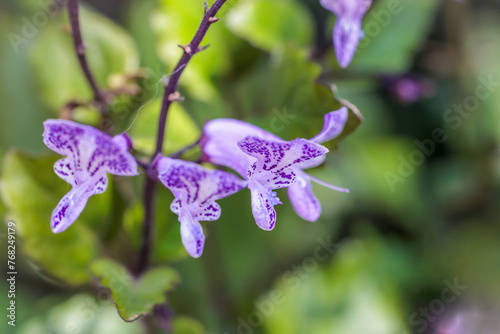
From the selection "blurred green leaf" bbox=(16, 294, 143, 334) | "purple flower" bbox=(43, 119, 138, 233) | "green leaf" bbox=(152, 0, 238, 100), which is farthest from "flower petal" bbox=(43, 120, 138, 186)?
"blurred green leaf" bbox=(16, 294, 143, 334)

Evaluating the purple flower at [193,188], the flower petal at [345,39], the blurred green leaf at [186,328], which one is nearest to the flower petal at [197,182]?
the purple flower at [193,188]

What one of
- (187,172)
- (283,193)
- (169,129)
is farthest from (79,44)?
(283,193)

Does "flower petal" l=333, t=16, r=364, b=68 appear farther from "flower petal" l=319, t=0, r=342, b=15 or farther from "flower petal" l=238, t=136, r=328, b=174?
"flower petal" l=238, t=136, r=328, b=174

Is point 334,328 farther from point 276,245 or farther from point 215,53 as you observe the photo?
point 215,53

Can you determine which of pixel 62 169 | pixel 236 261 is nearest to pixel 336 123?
pixel 62 169

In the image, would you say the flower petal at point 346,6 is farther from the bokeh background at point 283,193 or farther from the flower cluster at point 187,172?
the flower cluster at point 187,172
